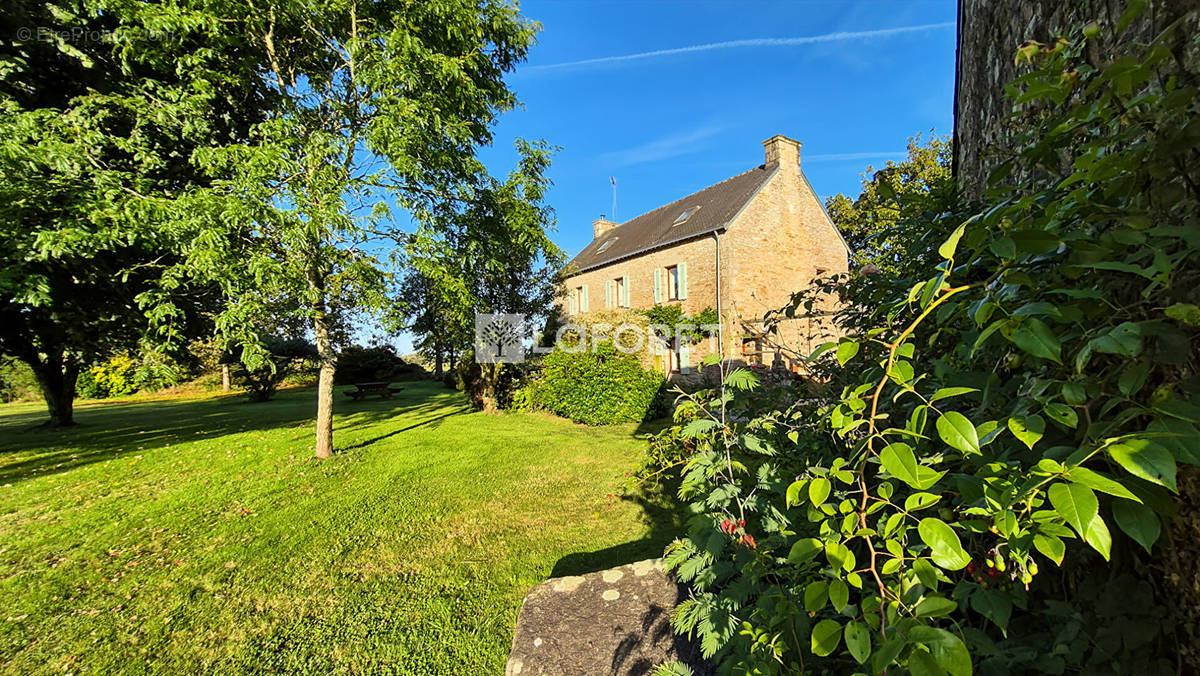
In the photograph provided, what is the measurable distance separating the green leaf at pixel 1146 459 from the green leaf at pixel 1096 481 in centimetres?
3

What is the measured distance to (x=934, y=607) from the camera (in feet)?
2.20

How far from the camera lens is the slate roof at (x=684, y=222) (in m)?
14.9

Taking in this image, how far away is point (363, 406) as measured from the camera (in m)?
15.1

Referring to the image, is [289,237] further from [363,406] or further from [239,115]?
[363,406]

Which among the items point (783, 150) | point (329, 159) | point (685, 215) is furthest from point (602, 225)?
point (329, 159)

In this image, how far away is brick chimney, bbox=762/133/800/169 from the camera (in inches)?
603

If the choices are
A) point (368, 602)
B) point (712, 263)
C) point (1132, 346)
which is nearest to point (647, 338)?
point (712, 263)

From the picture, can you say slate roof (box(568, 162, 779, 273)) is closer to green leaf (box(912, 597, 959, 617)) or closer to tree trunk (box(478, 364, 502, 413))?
tree trunk (box(478, 364, 502, 413))

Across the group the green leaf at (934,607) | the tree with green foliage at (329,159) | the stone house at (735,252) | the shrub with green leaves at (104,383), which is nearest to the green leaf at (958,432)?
the green leaf at (934,607)

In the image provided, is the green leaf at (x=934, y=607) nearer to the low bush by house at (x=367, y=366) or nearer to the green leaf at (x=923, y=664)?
the green leaf at (x=923, y=664)

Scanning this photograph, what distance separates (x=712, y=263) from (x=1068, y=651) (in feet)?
46.9

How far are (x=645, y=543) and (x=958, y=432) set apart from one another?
3821mm

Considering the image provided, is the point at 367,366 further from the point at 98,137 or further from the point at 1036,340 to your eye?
the point at 1036,340

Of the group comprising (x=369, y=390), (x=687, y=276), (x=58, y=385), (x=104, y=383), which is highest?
(x=687, y=276)
